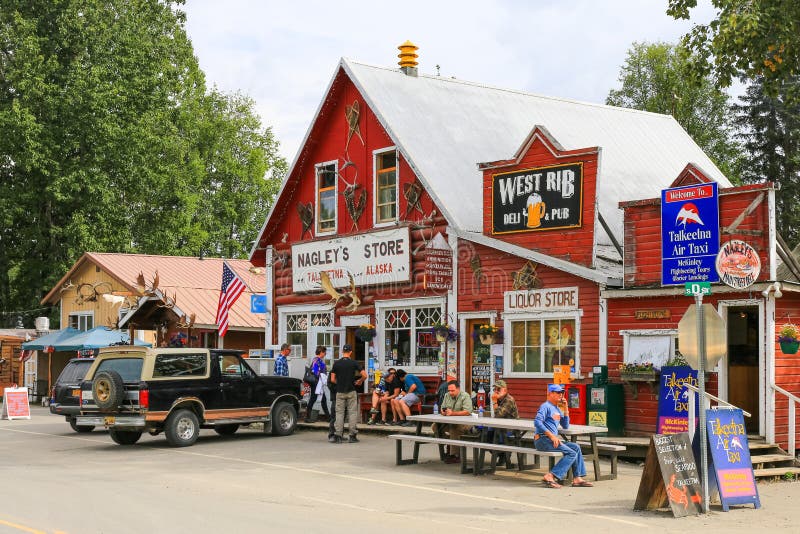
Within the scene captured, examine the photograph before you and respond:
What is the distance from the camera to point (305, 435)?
2369 centimetres

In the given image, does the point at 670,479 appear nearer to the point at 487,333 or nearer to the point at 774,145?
the point at 487,333

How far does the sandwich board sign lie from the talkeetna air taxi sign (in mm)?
4521

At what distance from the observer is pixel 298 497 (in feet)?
45.4

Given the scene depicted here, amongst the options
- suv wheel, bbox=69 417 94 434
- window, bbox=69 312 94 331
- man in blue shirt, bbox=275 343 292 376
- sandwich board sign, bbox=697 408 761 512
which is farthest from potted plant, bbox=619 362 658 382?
window, bbox=69 312 94 331

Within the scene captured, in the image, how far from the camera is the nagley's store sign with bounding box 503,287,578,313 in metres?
20.7

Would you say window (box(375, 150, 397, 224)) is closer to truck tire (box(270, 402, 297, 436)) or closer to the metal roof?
the metal roof

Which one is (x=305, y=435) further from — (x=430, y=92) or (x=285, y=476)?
(x=430, y=92)

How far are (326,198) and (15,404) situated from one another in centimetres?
1107

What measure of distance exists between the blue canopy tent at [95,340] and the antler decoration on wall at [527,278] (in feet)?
57.4

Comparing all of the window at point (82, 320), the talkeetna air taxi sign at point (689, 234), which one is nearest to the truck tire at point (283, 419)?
the talkeetna air taxi sign at point (689, 234)

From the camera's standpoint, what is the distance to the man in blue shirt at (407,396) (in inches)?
925

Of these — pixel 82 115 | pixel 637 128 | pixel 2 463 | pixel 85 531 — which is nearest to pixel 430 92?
pixel 637 128

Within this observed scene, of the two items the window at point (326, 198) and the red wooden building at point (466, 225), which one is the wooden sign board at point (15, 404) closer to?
the red wooden building at point (466, 225)

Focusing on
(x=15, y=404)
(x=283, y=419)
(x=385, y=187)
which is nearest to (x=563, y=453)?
(x=283, y=419)
